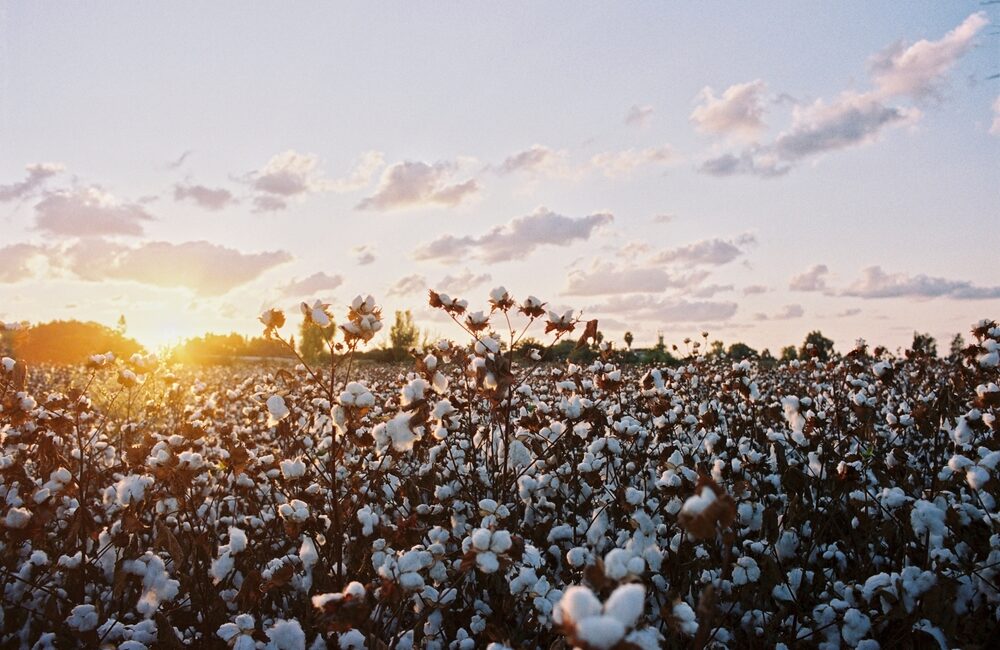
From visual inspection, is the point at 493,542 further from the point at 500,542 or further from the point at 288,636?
the point at 288,636

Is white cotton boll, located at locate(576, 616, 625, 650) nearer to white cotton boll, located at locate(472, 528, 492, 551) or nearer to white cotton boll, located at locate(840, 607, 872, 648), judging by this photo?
white cotton boll, located at locate(472, 528, 492, 551)

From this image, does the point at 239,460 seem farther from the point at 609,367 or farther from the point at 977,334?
the point at 977,334

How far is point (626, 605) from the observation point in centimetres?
118

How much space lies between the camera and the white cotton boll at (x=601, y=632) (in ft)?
3.83

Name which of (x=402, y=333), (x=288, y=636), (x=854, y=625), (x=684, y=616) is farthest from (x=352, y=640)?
(x=402, y=333)

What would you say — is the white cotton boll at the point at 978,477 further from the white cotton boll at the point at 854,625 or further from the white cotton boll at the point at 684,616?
the white cotton boll at the point at 684,616

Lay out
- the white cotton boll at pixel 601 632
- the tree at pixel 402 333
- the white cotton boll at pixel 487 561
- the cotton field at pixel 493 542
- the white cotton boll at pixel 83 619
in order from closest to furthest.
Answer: the white cotton boll at pixel 601 632 < the white cotton boll at pixel 487 561 < the cotton field at pixel 493 542 < the white cotton boll at pixel 83 619 < the tree at pixel 402 333

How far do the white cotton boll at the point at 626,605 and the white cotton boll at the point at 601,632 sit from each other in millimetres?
12

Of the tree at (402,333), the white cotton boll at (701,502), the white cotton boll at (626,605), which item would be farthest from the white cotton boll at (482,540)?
the tree at (402,333)

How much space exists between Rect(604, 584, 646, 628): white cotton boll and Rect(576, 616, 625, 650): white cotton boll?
1cm

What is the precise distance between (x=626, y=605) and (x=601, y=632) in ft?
0.21

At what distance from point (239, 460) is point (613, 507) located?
2.43 metres

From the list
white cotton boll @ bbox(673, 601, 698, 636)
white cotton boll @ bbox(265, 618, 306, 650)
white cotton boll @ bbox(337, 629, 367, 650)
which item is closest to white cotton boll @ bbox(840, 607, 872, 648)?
white cotton boll @ bbox(673, 601, 698, 636)

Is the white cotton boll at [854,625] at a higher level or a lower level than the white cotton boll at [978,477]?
lower
